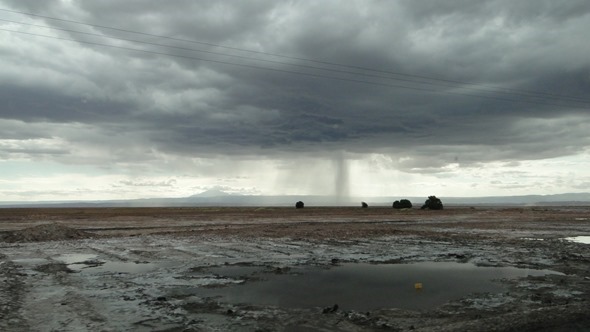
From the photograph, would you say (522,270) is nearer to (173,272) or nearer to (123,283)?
(173,272)

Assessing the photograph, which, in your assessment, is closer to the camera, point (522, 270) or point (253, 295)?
point (253, 295)

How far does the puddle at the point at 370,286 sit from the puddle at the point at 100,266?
3366 mm

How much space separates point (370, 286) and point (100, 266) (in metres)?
11.4

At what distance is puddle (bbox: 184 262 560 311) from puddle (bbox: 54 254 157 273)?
11.0 feet

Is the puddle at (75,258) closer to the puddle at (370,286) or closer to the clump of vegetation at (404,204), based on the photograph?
the puddle at (370,286)

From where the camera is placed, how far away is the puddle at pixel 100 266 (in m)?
17.2

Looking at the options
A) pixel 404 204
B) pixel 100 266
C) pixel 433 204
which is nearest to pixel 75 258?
pixel 100 266

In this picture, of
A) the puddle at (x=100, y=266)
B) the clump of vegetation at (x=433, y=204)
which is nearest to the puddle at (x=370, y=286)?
the puddle at (x=100, y=266)

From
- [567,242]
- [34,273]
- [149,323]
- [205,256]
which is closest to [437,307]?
[149,323]

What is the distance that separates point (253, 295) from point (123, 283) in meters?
4.84

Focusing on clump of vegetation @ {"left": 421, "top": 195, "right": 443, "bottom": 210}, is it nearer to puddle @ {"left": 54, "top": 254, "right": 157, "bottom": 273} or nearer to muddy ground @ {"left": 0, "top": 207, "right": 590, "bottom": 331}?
muddy ground @ {"left": 0, "top": 207, "right": 590, "bottom": 331}

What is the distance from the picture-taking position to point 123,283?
14.4m

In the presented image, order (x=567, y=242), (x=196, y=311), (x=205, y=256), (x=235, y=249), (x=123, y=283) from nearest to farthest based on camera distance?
(x=196, y=311)
(x=123, y=283)
(x=205, y=256)
(x=235, y=249)
(x=567, y=242)

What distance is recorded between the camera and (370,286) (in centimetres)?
1379
